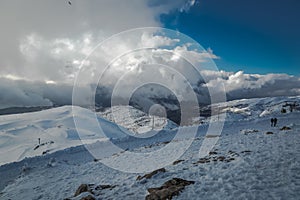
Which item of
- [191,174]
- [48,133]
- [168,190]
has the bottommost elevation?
[168,190]

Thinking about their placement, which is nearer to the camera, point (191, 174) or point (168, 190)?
point (168, 190)

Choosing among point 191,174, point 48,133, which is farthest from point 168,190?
point 48,133

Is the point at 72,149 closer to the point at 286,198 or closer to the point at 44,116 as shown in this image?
the point at 286,198

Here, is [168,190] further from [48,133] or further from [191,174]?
[48,133]

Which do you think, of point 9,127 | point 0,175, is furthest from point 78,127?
point 0,175

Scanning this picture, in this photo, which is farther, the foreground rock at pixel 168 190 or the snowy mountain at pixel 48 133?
the snowy mountain at pixel 48 133

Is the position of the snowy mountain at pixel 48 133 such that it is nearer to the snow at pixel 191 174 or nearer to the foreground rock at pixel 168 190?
the snow at pixel 191 174

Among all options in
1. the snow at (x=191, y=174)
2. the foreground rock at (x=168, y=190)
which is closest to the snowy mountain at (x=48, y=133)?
the snow at (x=191, y=174)

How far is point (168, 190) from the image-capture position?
36.9 feet

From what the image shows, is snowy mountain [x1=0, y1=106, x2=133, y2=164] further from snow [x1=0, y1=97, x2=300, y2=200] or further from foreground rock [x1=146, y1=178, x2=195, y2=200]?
foreground rock [x1=146, y1=178, x2=195, y2=200]

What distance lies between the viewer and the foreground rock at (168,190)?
A: 1080 cm

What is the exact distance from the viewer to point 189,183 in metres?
11.9

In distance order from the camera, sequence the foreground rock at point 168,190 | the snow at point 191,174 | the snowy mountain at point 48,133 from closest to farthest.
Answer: the snow at point 191,174, the foreground rock at point 168,190, the snowy mountain at point 48,133

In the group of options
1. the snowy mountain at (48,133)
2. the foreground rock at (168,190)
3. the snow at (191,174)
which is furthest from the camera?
the snowy mountain at (48,133)
